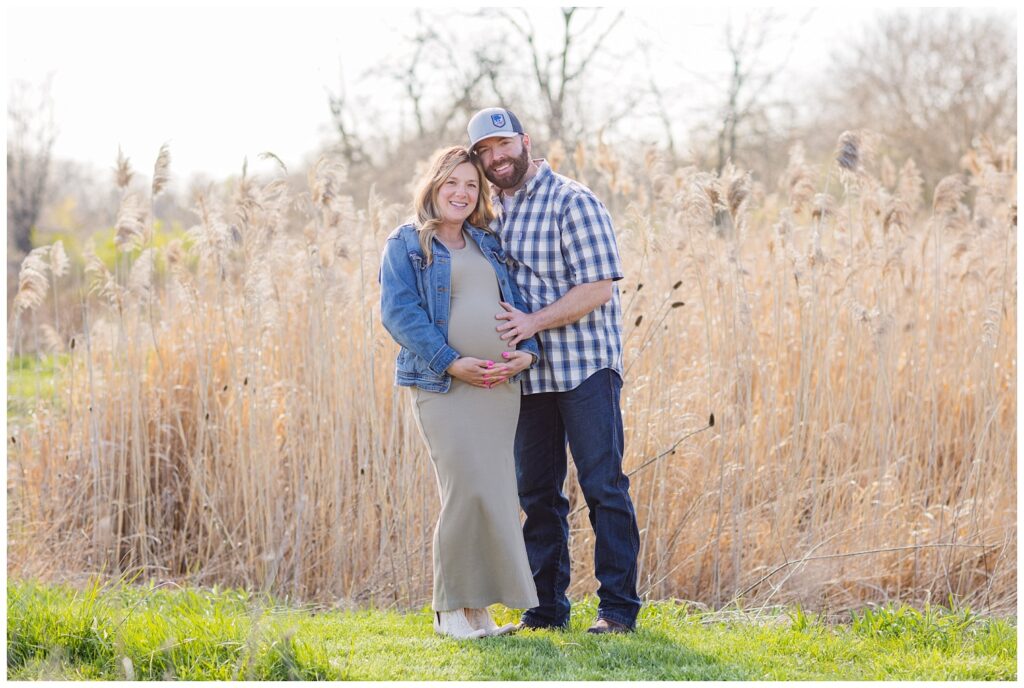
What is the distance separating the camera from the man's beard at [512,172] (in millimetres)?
3580

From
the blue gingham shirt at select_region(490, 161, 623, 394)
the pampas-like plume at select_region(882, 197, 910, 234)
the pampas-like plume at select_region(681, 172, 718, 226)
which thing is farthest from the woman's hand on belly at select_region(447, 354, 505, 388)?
the pampas-like plume at select_region(882, 197, 910, 234)

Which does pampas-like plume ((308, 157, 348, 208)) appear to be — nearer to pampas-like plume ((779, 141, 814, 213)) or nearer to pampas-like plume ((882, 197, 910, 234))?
pampas-like plume ((779, 141, 814, 213))

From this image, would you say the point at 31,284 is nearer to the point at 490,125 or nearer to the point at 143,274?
the point at 143,274

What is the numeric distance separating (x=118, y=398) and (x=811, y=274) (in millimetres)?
3502

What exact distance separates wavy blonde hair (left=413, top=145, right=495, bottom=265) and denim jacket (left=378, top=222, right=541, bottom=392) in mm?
42

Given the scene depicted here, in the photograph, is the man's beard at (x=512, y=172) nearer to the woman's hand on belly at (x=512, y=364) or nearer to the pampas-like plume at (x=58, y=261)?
the woman's hand on belly at (x=512, y=364)

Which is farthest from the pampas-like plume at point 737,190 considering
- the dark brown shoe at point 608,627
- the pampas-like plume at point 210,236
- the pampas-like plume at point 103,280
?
the pampas-like plume at point 103,280

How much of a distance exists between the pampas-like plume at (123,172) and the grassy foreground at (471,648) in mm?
1900

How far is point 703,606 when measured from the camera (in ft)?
14.1

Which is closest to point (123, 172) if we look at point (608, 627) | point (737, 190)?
point (737, 190)

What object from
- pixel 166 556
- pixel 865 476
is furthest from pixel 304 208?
pixel 865 476

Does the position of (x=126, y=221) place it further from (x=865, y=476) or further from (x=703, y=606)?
(x=865, y=476)

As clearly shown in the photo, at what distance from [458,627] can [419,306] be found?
1129 millimetres

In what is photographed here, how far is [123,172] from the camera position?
4824 millimetres
